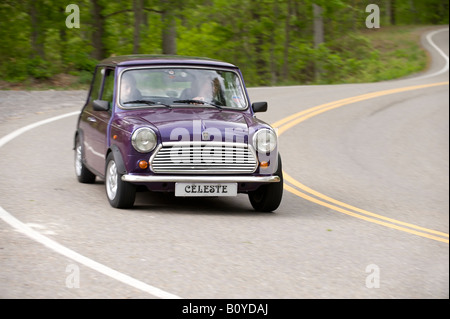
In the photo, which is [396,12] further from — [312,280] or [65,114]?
[312,280]

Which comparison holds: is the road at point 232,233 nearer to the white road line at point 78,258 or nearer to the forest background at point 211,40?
the white road line at point 78,258

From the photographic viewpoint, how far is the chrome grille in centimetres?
799

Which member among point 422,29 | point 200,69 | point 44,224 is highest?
point 200,69

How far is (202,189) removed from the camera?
A: 8.05 m

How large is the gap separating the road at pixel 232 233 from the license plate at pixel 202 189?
28 centimetres

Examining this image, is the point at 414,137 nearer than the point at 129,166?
No

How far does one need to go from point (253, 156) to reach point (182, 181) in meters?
0.87


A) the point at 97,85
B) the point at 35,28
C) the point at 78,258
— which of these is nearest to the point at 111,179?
the point at 97,85

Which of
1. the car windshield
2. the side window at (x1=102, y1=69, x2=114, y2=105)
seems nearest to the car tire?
the car windshield

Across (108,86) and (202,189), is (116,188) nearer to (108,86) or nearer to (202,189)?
(202,189)

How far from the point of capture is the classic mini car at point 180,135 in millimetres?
8008

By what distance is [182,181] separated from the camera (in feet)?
26.2

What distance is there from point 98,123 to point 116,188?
1334 mm

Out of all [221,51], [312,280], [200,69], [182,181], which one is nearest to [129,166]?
[182,181]
